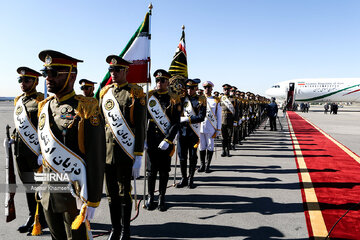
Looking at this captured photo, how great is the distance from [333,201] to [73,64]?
4.96 m

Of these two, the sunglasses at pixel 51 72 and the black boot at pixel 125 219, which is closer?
the sunglasses at pixel 51 72

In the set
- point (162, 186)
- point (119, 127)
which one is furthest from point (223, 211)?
point (119, 127)

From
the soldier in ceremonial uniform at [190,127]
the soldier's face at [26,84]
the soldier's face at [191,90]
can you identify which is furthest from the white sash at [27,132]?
the soldier's face at [191,90]

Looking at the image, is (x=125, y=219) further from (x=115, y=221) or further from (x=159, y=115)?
(x=159, y=115)

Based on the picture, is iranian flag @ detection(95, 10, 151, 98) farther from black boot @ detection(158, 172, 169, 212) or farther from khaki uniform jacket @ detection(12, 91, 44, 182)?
black boot @ detection(158, 172, 169, 212)

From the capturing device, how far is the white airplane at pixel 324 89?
1832 inches

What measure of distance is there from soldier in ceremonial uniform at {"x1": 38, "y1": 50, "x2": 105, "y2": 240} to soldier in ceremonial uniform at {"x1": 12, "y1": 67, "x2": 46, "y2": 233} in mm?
1609

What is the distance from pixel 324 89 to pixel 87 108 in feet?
166

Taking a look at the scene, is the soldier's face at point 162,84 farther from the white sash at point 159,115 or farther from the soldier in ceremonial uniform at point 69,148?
the soldier in ceremonial uniform at point 69,148

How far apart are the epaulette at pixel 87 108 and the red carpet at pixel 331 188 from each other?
3.19m

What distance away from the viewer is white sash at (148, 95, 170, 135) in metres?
4.51

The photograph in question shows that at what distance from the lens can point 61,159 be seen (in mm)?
2254

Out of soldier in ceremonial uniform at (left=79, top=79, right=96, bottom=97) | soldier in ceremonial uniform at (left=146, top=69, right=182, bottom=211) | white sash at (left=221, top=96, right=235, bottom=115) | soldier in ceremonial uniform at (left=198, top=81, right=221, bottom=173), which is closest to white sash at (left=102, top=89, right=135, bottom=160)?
soldier in ceremonial uniform at (left=146, top=69, right=182, bottom=211)

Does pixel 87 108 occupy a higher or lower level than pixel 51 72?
lower
